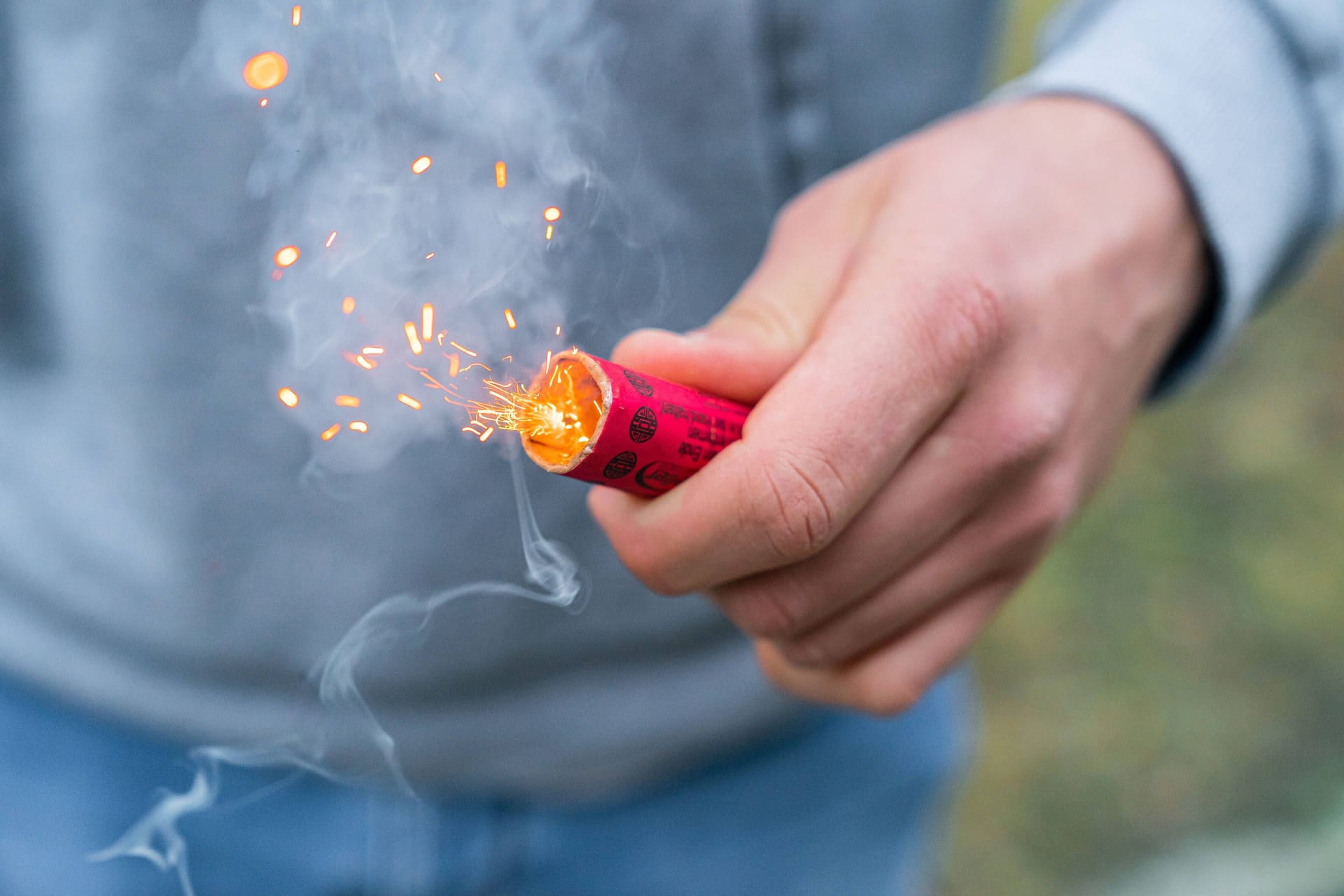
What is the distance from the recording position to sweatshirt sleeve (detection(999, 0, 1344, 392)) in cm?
131

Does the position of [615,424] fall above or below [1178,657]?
above

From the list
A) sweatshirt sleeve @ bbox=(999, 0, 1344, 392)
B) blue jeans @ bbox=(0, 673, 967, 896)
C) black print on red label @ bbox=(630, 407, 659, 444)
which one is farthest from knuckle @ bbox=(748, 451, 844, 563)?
blue jeans @ bbox=(0, 673, 967, 896)

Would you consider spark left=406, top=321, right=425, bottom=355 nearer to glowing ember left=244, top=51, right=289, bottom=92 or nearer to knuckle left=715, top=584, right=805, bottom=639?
glowing ember left=244, top=51, right=289, bottom=92

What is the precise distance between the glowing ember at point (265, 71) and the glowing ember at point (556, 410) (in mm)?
435

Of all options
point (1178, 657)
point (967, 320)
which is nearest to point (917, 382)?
point (967, 320)

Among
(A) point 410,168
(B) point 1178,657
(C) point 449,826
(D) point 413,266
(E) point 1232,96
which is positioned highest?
(A) point 410,168

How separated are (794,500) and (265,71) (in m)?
0.80

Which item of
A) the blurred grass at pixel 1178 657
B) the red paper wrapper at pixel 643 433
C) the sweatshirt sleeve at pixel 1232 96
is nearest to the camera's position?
the red paper wrapper at pixel 643 433

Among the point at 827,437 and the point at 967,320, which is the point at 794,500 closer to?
the point at 827,437

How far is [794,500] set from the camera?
104cm

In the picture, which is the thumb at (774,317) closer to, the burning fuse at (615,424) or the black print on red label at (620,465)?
the burning fuse at (615,424)

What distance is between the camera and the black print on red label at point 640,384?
1003 millimetres

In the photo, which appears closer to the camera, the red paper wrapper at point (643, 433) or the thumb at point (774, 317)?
the red paper wrapper at point (643, 433)

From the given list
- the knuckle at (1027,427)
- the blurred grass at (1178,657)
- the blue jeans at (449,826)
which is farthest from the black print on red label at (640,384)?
the blurred grass at (1178,657)
